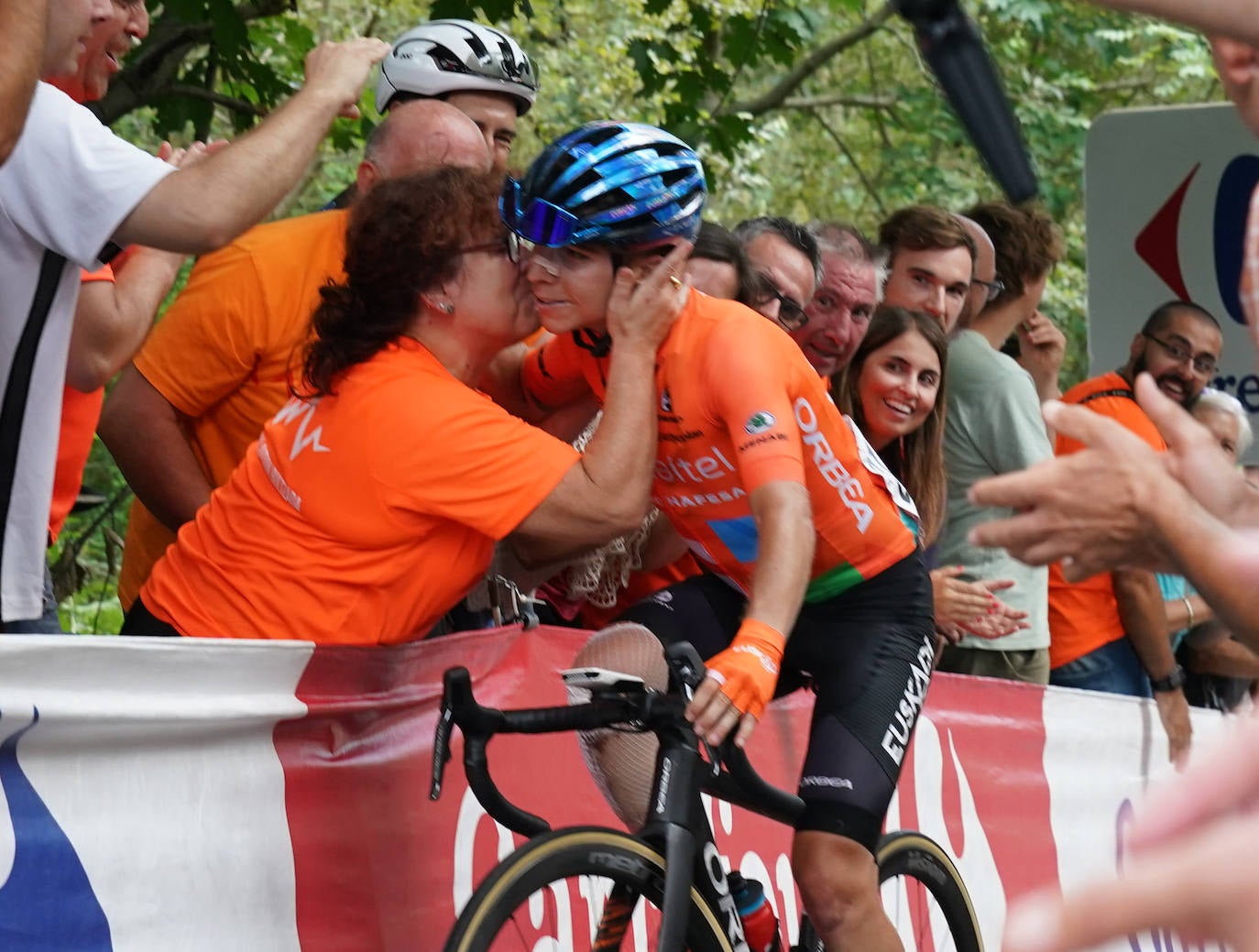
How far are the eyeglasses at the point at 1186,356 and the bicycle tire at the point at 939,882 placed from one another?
3.30 metres

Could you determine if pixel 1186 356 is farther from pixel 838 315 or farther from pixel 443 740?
pixel 443 740

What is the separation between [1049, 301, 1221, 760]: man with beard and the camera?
6.74 meters

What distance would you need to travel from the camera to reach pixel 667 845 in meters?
3.61

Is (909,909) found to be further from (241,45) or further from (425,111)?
(241,45)

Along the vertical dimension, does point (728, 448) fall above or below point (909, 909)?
above

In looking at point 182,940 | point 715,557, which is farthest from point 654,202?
point 182,940

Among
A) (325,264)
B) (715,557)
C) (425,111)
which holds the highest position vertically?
(425,111)

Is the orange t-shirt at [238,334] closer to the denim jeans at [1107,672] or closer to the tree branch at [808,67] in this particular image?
the denim jeans at [1107,672]

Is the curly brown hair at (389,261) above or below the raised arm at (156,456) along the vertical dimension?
above

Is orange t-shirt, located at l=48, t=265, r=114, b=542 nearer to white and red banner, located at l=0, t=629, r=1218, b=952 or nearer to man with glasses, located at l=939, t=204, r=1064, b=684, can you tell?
white and red banner, located at l=0, t=629, r=1218, b=952

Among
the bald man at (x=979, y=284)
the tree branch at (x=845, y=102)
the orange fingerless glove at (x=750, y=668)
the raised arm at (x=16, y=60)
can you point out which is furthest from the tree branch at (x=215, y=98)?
the tree branch at (x=845, y=102)

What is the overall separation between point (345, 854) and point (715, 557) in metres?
1.08

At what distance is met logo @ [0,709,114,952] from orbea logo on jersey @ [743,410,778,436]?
4.85 ft

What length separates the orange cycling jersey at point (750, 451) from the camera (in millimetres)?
3689
